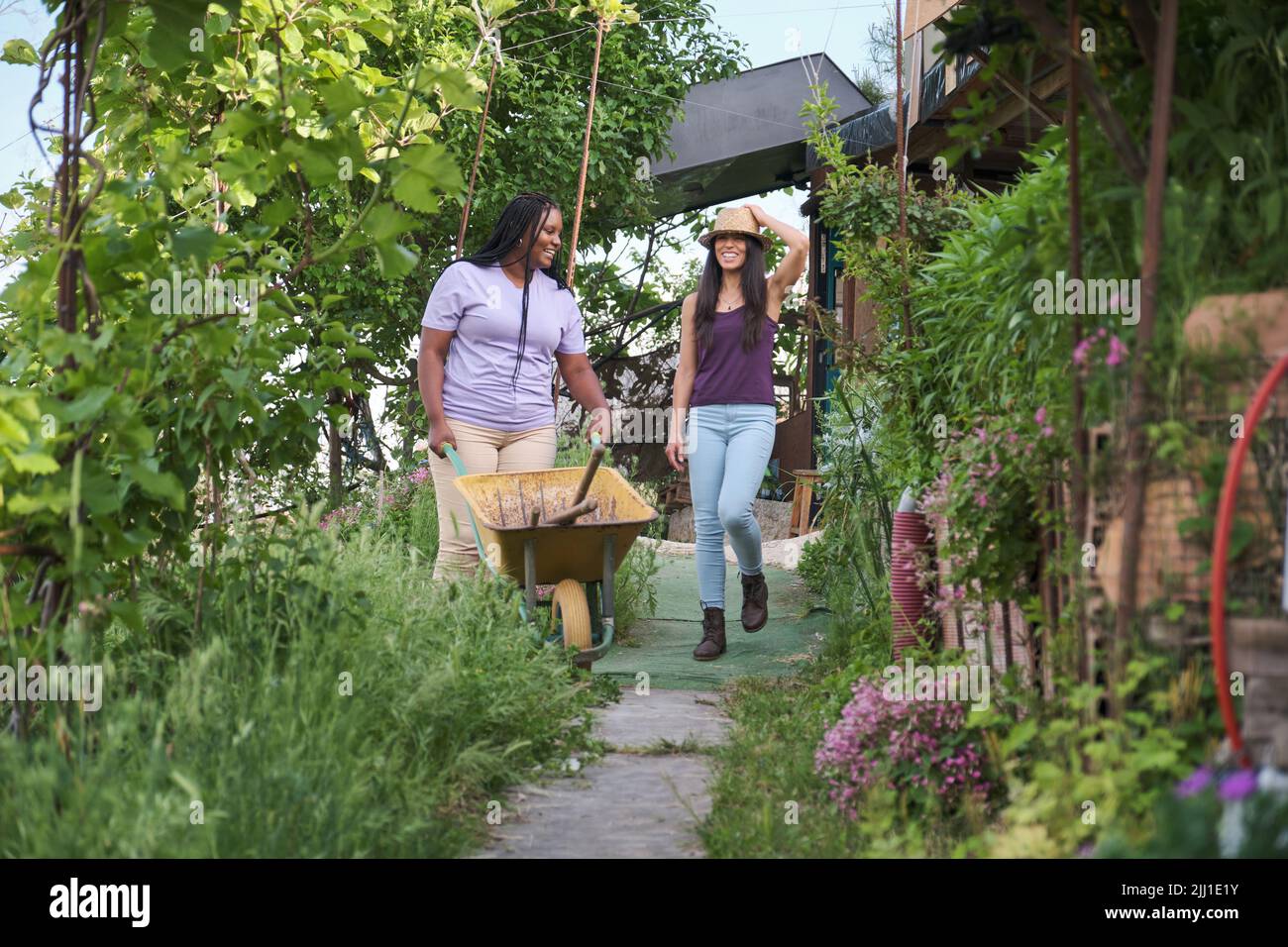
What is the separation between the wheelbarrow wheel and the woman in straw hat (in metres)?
0.67

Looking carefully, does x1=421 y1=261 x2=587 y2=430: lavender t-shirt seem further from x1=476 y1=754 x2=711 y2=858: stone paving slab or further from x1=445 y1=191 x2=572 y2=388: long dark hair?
x1=476 y1=754 x2=711 y2=858: stone paving slab

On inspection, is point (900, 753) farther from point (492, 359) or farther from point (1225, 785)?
point (492, 359)

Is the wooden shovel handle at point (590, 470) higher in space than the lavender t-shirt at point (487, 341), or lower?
lower

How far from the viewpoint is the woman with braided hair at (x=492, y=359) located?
4414mm

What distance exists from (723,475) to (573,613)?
900mm

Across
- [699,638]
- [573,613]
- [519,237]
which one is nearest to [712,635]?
[699,638]

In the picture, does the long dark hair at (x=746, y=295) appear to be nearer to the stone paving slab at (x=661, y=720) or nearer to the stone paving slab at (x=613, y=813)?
the stone paving slab at (x=661, y=720)

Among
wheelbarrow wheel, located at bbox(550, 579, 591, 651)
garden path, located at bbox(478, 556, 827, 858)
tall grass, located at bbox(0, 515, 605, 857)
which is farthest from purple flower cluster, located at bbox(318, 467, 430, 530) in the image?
tall grass, located at bbox(0, 515, 605, 857)

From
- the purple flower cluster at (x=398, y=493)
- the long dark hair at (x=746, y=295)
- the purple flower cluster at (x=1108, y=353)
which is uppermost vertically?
the long dark hair at (x=746, y=295)

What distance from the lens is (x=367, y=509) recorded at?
673cm

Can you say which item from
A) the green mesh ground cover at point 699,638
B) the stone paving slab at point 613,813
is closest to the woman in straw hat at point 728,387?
the green mesh ground cover at point 699,638

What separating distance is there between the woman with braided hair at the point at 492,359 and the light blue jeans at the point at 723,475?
1.53 feet

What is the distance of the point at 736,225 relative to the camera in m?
4.90
